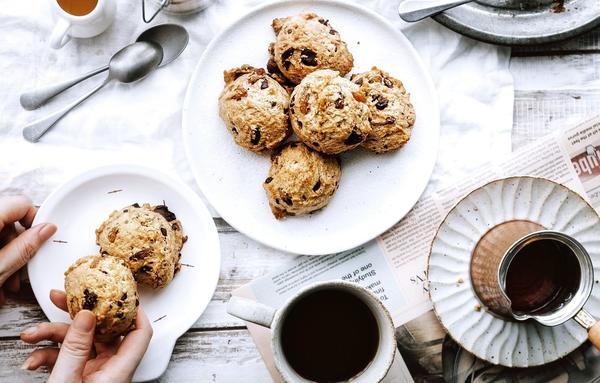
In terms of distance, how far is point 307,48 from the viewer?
1.25 metres

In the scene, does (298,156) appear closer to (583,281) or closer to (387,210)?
(387,210)

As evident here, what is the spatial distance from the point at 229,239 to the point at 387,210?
36cm

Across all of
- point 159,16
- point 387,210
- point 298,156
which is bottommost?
point 387,210

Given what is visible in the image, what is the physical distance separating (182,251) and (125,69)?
1.37 ft

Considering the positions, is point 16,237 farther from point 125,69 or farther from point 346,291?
point 346,291

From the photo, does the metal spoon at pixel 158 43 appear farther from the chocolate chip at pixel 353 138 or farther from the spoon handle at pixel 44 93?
the chocolate chip at pixel 353 138

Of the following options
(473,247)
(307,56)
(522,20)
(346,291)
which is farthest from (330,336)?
(522,20)

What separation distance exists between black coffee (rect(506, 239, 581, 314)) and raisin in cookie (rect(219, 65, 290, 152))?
1.79ft

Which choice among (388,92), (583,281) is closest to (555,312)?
(583,281)

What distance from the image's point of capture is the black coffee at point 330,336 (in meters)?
1.21

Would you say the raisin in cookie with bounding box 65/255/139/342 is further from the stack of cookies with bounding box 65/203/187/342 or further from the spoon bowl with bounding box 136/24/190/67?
the spoon bowl with bounding box 136/24/190/67

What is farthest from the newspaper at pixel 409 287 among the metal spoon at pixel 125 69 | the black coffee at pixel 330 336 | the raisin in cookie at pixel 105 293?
the metal spoon at pixel 125 69

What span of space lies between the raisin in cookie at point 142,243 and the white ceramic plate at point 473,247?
55cm

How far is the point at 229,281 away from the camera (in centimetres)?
139
